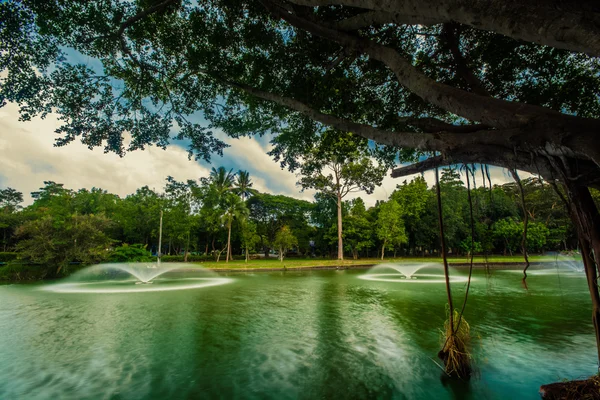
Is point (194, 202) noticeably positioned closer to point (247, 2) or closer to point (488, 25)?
point (247, 2)

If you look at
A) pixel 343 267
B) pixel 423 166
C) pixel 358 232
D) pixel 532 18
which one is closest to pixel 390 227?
pixel 358 232

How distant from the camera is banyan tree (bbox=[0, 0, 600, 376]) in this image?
2.74 meters

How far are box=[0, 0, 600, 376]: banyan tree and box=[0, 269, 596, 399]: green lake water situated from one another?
256 centimetres

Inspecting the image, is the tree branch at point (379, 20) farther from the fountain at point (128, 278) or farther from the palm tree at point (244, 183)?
the palm tree at point (244, 183)

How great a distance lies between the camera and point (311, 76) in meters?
5.91

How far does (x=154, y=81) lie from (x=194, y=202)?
86.4ft

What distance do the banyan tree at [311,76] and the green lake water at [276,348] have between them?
2564 mm

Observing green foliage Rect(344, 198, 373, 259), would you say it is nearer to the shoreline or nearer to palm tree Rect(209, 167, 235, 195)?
the shoreline

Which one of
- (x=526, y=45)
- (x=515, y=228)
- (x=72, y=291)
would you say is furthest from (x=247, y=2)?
(x=515, y=228)

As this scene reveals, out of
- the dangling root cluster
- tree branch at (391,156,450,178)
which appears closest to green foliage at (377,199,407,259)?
the dangling root cluster

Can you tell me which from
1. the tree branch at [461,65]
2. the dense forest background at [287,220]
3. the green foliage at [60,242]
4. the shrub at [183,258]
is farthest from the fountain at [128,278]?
the shrub at [183,258]

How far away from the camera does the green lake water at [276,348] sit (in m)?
3.72

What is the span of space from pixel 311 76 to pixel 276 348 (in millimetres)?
5600

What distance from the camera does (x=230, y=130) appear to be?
722 cm
